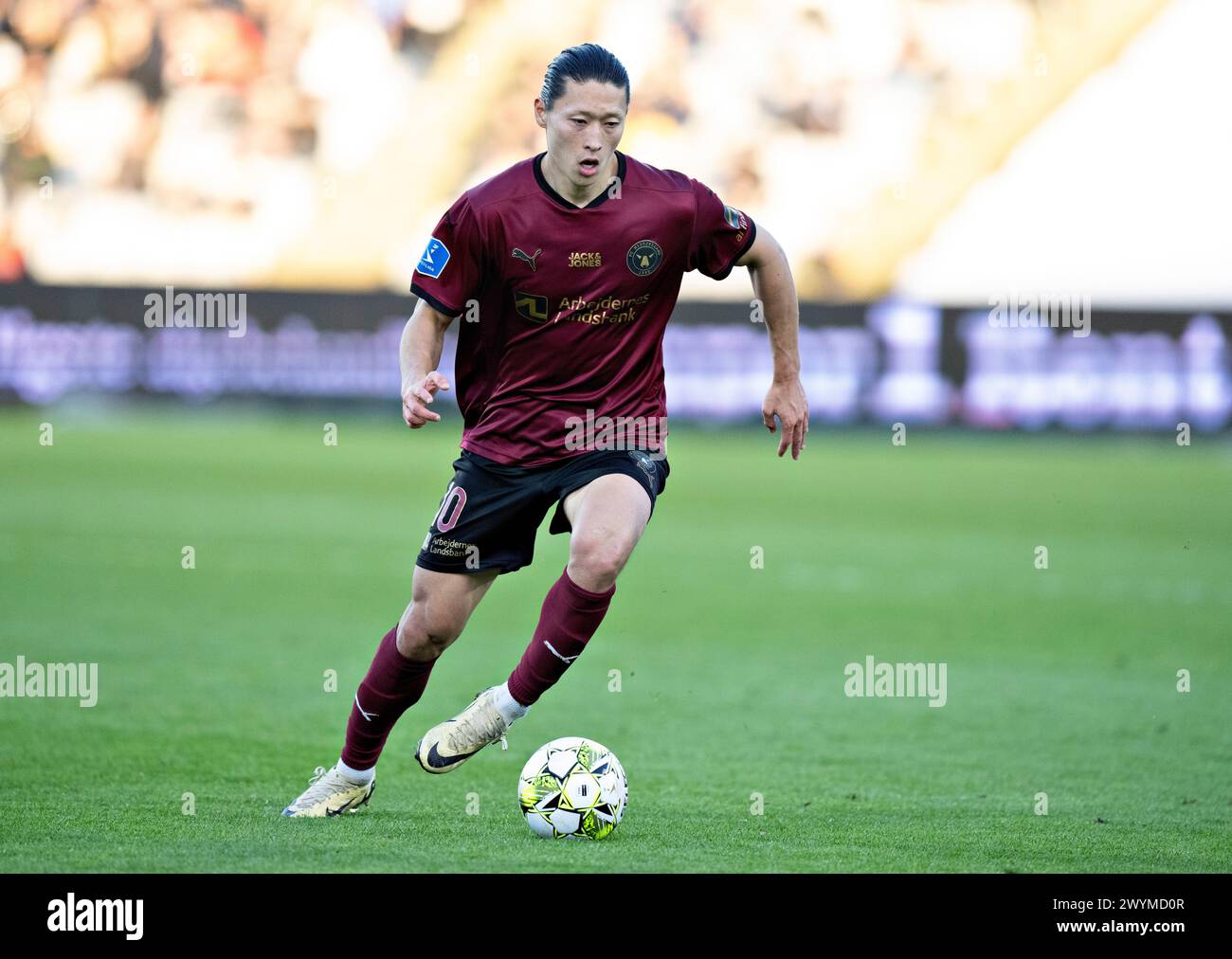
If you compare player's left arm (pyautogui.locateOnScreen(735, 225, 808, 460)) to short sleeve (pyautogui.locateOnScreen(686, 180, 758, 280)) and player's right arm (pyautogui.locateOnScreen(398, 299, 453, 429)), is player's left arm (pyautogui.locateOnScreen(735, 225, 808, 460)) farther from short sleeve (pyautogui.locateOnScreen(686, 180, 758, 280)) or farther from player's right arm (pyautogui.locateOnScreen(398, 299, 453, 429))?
player's right arm (pyautogui.locateOnScreen(398, 299, 453, 429))

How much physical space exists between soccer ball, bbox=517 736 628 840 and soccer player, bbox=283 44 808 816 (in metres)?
0.21

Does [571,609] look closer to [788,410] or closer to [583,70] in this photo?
[788,410]

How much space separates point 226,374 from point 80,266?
255 inches

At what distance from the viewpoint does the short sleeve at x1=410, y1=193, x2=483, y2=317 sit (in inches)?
205

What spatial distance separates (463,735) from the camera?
202 inches

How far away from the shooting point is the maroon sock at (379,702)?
531 centimetres

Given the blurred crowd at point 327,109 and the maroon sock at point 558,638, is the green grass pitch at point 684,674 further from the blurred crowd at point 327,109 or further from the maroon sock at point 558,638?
the blurred crowd at point 327,109

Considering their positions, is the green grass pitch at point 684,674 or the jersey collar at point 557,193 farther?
the jersey collar at point 557,193

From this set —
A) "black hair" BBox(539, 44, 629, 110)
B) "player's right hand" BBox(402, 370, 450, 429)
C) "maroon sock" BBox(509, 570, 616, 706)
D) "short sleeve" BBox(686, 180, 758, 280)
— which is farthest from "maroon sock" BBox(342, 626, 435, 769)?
"black hair" BBox(539, 44, 629, 110)

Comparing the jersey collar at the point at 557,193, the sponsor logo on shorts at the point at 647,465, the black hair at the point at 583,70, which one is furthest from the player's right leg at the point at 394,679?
the black hair at the point at 583,70

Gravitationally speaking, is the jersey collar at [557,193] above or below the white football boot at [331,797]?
above

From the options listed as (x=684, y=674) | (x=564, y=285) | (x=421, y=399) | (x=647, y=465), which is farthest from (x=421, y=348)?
(x=684, y=674)

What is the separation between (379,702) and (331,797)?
32 cm

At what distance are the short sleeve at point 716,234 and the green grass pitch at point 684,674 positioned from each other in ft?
5.58
